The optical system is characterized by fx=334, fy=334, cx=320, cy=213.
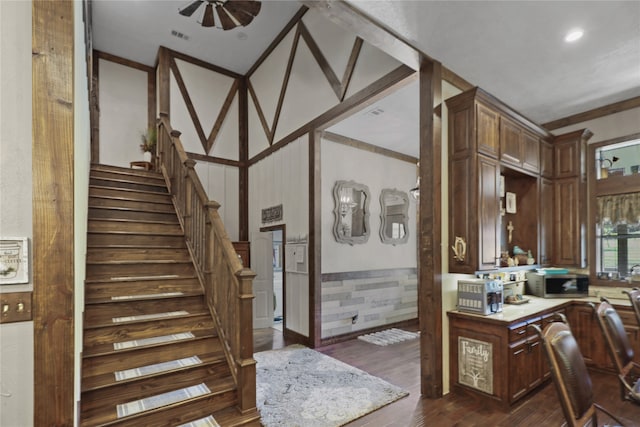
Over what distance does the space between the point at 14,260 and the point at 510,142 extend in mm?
4335

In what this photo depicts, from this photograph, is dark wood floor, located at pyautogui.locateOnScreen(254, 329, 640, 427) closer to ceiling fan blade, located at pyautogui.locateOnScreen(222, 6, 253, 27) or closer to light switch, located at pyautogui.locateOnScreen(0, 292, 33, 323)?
light switch, located at pyautogui.locateOnScreen(0, 292, 33, 323)

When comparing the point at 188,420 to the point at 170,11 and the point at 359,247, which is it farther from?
the point at 170,11

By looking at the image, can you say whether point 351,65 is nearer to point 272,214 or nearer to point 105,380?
point 272,214

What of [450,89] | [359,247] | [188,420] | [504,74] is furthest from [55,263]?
[359,247]

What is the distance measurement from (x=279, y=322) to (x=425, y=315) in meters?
4.44

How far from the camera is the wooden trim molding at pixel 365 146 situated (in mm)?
5576

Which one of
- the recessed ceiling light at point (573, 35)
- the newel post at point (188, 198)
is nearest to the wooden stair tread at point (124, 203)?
the newel post at point (188, 198)

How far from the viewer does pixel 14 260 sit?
1244 millimetres

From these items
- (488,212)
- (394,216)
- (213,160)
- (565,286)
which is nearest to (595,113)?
(565,286)

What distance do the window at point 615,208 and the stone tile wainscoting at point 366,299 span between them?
304 cm

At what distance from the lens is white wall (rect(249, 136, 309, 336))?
5215mm

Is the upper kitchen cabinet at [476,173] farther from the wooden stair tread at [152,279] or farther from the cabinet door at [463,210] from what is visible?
the wooden stair tread at [152,279]

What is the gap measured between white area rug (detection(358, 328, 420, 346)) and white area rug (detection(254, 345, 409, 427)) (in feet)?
3.89

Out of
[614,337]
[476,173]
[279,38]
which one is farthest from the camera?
[279,38]
